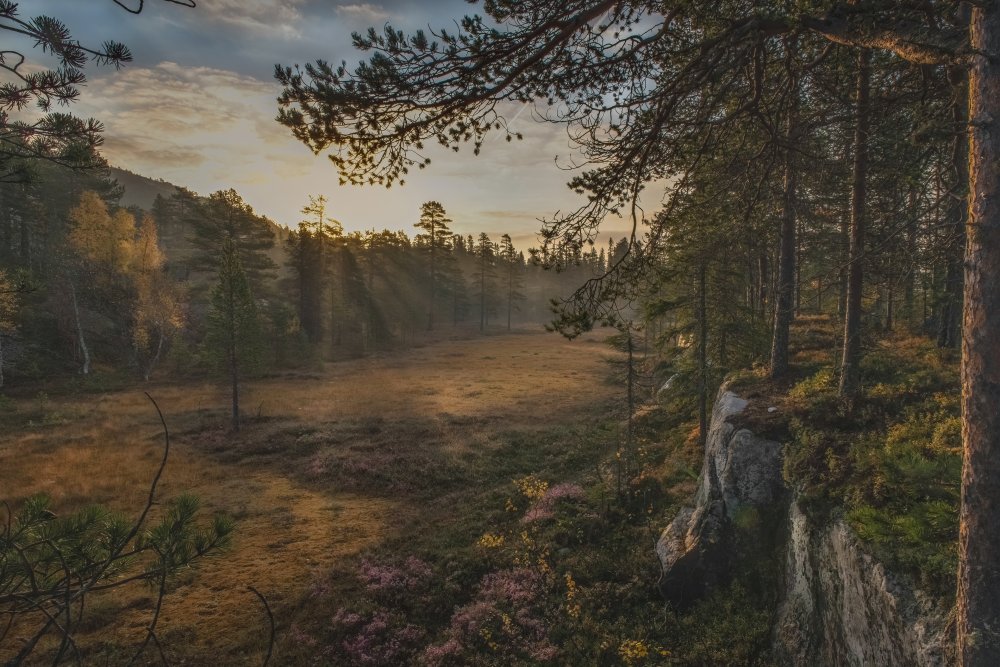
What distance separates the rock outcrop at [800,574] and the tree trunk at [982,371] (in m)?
0.89

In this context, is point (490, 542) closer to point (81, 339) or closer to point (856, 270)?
point (856, 270)

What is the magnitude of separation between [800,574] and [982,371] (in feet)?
16.8

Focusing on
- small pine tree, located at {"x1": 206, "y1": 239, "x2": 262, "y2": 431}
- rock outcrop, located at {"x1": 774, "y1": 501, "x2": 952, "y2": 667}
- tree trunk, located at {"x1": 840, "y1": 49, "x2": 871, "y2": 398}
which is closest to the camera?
rock outcrop, located at {"x1": 774, "y1": 501, "x2": 952, "y2": 667}

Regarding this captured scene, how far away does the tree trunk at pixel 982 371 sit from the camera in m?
3.99

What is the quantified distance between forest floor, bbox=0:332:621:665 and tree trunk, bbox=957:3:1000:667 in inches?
327

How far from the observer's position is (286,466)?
63.9ft

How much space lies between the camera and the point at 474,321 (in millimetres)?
83500

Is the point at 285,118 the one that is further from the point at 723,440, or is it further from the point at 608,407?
the point at 608,407

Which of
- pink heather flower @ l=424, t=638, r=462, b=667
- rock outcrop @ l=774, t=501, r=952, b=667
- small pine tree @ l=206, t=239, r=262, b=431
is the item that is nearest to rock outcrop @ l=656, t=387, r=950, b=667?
rock outcrop @ l=774, t=501, r=952, b=667

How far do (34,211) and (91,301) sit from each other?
14.2m

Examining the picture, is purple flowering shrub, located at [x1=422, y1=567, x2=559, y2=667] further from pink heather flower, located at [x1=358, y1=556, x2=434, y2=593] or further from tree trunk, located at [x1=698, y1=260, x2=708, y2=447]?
tree trunk, located at [x1=698, y1=260, x2=708, y2=447]

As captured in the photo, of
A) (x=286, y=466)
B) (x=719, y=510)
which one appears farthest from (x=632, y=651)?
(x=286, y=466)

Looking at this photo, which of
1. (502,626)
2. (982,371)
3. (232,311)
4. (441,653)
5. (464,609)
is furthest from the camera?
(232,311)

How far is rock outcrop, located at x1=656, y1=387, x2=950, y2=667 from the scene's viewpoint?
5426 mm
